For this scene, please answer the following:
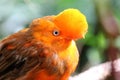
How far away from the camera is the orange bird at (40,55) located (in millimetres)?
622

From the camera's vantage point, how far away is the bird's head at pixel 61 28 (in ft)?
1.64

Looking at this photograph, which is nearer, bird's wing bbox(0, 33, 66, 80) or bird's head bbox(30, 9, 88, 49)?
bird's head bbox(30, 9, 88, 49)

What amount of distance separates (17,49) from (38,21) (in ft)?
0.26

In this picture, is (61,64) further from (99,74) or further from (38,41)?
(99,74)

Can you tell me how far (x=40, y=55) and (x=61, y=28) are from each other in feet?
0.34

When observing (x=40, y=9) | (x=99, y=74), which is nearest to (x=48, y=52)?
(x=99, y=74)

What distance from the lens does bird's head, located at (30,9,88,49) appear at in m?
0.50

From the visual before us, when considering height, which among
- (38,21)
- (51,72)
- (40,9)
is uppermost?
(40,9)

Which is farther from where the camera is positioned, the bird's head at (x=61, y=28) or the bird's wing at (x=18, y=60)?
the bird's wing at (x=18, y=60)

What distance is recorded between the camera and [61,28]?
0.58 m

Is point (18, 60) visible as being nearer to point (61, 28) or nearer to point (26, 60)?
point (26, 60)

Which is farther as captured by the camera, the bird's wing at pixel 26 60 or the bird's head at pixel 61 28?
the bird's wing at pixel 26 60

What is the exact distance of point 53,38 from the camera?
62cm

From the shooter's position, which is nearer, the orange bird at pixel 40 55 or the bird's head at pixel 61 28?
the bird's head at pixel 61 28
